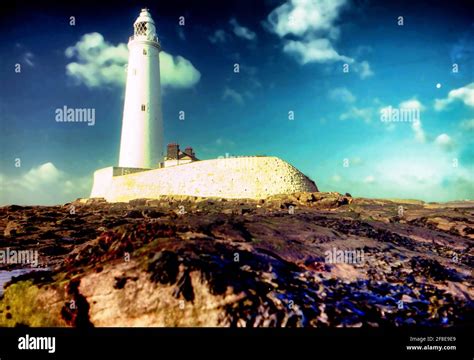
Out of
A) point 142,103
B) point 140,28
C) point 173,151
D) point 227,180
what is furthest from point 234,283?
point 140,28

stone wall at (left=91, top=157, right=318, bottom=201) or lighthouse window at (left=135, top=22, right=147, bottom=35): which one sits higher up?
Result: lighthouse window at (left=135, top=22, right=147, bottom=35)

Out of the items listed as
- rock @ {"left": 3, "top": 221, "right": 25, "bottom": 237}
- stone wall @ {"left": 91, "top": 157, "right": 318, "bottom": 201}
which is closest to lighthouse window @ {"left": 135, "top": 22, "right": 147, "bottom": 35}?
stone wall @ {"left": 91, "top": 157, "right": 318, "bottom": 201}

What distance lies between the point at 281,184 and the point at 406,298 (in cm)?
2579

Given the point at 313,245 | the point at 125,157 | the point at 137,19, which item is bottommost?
the point at 313,245

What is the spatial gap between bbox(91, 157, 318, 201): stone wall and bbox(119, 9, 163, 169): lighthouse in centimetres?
423

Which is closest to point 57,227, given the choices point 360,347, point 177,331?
point 177,331

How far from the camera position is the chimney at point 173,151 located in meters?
39.6

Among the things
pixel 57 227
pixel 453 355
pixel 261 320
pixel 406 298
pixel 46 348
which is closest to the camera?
pixel 261 320

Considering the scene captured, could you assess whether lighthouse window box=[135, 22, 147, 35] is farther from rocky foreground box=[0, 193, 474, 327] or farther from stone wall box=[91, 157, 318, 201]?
rocky foreground box=[0, 193, 474, 327]

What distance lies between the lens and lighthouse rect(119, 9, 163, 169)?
37.5 meters

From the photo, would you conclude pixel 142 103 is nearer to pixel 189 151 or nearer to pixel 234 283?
pixel 189 151

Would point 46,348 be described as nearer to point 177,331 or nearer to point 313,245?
point 177,331

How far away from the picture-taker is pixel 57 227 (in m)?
15.3

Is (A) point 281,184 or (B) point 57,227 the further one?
(A) point 281,184
